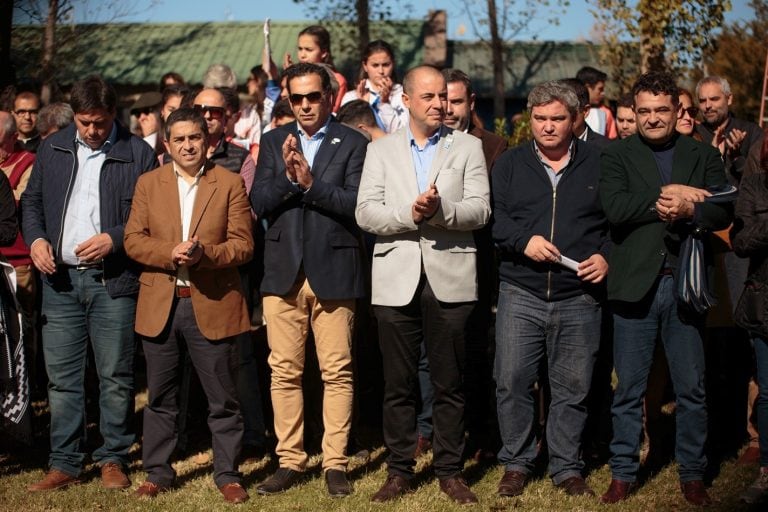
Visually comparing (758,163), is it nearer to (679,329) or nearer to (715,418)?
(679,329)

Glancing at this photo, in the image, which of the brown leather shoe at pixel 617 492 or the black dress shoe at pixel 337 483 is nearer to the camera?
the brown leather shoe at pixel 617 492

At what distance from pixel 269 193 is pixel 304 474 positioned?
6.39ft

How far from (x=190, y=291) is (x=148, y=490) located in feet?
4.29

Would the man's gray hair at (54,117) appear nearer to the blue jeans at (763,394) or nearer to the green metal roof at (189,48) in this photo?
the blue jeans at (763,394)

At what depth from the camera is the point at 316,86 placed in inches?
252

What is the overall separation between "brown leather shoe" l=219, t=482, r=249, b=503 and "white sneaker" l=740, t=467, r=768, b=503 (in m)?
3.05

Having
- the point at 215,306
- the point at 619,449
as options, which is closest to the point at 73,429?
the point at 215,306

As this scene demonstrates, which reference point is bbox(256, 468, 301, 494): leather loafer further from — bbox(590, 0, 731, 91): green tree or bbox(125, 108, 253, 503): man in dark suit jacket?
bbox(590, 0, 731, 91): green tree

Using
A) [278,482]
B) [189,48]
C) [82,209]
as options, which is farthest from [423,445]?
[189,48]

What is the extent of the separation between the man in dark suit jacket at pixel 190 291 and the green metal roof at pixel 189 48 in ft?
75.0

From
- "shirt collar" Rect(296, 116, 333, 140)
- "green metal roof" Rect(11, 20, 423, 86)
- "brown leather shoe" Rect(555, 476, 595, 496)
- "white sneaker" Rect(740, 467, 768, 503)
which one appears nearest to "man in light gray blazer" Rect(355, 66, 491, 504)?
"shirt collar" Rect(296, 116, 333, 140)

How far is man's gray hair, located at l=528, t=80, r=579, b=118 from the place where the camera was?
20.0 ft

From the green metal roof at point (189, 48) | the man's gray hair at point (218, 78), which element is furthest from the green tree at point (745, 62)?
the man's gray hair at point (218, 78)

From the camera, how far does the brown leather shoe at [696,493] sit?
19.5 ft
